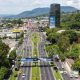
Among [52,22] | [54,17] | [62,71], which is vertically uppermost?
[54,17]

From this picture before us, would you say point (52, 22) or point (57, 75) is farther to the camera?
point (52, 22)

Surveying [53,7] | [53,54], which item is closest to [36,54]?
[53,54]

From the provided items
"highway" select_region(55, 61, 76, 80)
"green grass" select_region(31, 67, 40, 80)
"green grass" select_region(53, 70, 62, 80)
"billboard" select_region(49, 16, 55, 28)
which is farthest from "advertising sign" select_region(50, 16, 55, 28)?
"green grass" select_region(53, 70, 62, 80)

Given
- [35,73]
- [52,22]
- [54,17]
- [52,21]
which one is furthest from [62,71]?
[54,17]

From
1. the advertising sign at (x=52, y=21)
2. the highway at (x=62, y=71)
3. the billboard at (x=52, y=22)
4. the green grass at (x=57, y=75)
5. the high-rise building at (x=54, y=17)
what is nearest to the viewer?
the green grass at (x=57, y=75)

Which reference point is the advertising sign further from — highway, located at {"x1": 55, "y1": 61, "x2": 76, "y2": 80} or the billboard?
highway, located at {"x1": 55, "y1": 61, "x2": 76, "y2": 80}

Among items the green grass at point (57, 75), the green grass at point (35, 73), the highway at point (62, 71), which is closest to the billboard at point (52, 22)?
the highway at point (62, 71)

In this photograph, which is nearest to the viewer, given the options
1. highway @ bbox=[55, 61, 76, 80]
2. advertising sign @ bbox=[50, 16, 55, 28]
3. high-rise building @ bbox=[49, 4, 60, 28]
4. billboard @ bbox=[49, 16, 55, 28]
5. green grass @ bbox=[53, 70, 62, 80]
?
green grass @ bbox=[53, 70, 62, 80]

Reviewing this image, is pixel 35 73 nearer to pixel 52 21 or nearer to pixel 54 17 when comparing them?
pixel 52 21

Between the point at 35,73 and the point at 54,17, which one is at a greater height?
the point at 54,17

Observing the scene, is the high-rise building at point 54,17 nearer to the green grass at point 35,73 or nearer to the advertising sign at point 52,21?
the advertising sign at point 52,21

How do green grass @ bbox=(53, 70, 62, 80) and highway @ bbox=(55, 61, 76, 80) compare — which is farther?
highway @ bbox=(55, 61, 76, 80)
